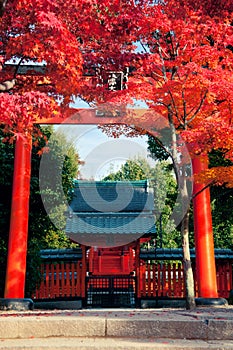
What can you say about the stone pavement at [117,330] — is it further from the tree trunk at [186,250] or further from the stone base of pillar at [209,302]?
the stone base of pillar at [209,302]

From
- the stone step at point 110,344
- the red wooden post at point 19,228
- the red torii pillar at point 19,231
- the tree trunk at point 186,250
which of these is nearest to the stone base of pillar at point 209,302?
the tree trunk at point 186,250

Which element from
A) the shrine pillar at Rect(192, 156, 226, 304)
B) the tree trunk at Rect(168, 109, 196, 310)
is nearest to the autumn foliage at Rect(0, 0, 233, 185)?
the tree trunk at Rect(168, 109, 196, 310)

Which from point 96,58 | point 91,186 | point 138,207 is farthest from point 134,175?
point 96,58

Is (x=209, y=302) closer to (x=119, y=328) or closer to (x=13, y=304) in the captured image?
(x=13, y=304)

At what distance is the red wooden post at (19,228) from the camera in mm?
9492

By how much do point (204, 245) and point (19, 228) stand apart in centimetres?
468

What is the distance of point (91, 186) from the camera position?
1862 cm

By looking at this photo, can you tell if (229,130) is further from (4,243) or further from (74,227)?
(74,227)

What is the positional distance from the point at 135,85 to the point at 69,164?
18.8m

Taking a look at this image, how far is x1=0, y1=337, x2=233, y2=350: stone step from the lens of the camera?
4.54 meters

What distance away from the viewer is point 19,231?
31.8 feet

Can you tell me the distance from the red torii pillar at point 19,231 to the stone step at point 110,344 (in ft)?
15.3

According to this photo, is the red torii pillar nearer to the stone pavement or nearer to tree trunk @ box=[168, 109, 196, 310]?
tree trunk @ box=[168, 109, 196, 310]

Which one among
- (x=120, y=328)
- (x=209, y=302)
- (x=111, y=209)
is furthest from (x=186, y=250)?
(x=111, y=209)
